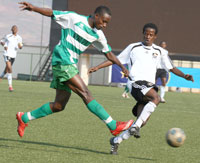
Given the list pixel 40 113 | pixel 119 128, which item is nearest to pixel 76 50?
pixel 40 113

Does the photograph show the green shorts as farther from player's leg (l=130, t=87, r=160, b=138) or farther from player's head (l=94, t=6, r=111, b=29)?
player's leg (l=130, t=87, r=160, b=138)

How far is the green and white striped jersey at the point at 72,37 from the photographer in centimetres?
657

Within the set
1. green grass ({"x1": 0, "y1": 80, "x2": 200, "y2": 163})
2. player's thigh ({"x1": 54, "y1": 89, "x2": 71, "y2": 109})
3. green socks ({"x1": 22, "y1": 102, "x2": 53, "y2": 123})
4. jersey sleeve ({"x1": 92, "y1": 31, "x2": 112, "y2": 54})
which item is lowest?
green grass ({"x1": 0, "y1": 80, "x2": 200, "y2": 163})

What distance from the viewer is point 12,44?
A: 64.8 feet

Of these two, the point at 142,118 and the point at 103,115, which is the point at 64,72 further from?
the point at 142,118

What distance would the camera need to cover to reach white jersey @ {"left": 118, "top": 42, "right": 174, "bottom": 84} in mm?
7246

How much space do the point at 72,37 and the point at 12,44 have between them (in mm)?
13519

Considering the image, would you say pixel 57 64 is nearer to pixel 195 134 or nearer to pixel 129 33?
pixel 195 134

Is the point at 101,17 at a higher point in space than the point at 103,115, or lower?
higher

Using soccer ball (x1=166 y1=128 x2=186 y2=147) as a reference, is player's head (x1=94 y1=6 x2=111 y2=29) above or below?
above

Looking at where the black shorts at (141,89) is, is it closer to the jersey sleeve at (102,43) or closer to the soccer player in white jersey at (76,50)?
the soccer player in white jersey at (76,50)

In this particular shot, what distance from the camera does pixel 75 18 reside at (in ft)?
21.8

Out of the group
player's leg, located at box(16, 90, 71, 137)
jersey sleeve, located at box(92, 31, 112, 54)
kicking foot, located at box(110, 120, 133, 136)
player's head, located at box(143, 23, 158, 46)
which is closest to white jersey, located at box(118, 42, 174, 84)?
player's head, located at box(143, 23, 158, 46)

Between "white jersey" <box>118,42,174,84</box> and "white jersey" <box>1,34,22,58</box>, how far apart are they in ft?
40.7
